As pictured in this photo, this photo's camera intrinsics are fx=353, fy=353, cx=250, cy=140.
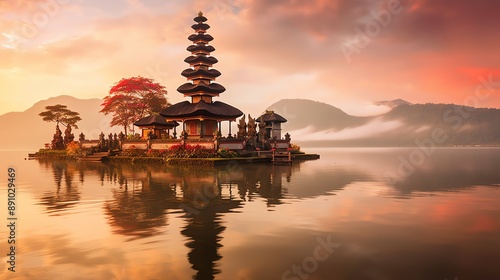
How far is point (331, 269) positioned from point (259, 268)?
1.49 m

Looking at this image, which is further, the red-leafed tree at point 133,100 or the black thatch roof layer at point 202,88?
the red-leafed tree at point 133,100

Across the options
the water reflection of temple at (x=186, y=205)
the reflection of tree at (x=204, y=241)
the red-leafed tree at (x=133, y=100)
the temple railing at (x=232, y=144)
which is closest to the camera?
the reflection of tree at (x=204, y=241)

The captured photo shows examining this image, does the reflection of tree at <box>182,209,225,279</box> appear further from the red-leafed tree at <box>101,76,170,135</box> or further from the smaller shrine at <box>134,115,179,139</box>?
the red-leafed tree at <box>101,76,170,135</box>

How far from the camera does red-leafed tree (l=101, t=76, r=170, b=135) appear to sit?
65625 millimetres

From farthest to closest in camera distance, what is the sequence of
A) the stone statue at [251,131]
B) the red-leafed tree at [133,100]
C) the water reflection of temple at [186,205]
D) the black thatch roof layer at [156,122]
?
1. the red-leafed tree at [133,100]
2. the black thatch roof layer at [156,122]
3. the stone statue at [251,131]
4. the water reflection of temple at [186,205]

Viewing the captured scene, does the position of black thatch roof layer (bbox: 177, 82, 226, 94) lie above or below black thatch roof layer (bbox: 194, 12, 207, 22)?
below

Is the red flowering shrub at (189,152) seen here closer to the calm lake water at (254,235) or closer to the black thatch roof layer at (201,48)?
the black thatch roof layer at (201,48)

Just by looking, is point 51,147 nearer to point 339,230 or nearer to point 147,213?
point 147,213

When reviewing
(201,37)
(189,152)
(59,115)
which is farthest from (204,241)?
(59,115)

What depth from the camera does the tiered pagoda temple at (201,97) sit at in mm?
48656

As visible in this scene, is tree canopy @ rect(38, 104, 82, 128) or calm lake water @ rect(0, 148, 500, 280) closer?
calm lake water @ rect(0, 148, 500, 280)

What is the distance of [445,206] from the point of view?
14633 mm

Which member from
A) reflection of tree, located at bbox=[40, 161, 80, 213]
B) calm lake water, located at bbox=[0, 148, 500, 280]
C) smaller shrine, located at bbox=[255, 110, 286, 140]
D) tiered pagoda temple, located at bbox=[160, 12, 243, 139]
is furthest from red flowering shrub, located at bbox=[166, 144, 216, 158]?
calm lake water, located at bbox=[0, 148, 500, 280]

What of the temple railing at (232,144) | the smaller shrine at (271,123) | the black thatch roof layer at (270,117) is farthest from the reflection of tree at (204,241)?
the black thatch roof layer at (270,117)
